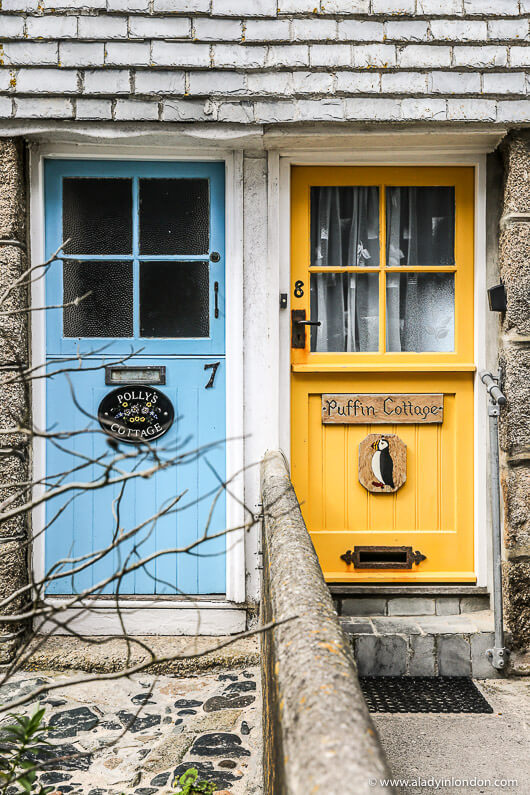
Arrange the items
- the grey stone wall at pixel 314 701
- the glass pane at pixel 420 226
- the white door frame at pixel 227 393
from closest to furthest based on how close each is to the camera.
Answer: the grey stone wall at pixel 314 701 → the white door frame at pixel 227 393 → the glass pane at pixel 420 226

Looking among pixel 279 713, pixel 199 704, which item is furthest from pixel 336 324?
pixel 279 713

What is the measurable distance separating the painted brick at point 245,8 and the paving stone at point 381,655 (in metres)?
2.92

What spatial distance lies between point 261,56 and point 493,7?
3.63 feet

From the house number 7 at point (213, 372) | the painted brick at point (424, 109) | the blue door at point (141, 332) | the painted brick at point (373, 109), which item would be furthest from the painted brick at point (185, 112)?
the house number 7 at point (213, 372)

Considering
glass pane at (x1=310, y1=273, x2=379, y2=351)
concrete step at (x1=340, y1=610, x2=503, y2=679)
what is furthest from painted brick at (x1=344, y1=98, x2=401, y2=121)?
concrete step at (x1=340, y1=610, x2=503, y2=679)

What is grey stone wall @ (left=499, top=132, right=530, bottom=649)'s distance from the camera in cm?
327

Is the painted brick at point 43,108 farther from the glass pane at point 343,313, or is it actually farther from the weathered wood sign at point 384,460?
the weathered wood sign at point 384,460

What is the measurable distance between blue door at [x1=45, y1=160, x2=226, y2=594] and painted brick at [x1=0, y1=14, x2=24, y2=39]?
582 millimetres

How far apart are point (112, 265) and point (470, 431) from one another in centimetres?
201

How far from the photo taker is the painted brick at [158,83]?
10.9 feet

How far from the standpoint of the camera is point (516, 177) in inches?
130

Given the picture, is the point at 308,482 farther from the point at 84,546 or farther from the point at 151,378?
the point at 84,546

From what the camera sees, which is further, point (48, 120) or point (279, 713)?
point (48, 120)

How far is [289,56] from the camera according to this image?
10.8 feet
